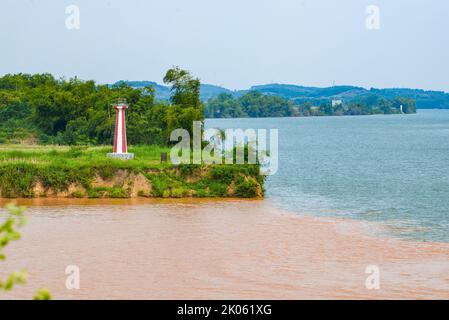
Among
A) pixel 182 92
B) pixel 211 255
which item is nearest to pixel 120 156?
pixel 182 92

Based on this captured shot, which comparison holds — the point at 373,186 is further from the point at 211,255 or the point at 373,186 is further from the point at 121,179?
the point at 211,255

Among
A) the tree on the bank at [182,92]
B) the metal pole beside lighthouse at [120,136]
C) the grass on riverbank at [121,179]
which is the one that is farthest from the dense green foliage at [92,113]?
the grass on riverbank at [121,179]

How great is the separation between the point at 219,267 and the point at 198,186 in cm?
1297

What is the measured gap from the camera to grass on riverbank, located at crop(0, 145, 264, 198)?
3538cm

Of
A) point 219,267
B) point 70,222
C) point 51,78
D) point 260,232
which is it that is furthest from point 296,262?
point 51,78

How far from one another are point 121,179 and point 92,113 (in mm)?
16728

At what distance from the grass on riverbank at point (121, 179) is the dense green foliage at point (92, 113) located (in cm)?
929

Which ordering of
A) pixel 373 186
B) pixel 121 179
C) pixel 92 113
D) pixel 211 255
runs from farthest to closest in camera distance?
1. pixel 92 113
2. pixel 373 186
3. pixel 121 179
4. pixel 211 255

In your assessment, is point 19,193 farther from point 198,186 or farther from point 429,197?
point 429,197

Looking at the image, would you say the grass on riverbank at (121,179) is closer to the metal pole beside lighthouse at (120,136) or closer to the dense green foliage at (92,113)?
the metal pole beside lighthouse at (120,136)

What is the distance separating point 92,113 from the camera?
5147 centimetres

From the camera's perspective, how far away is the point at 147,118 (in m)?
50.7

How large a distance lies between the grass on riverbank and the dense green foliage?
929 cm

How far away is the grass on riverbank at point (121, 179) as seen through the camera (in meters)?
35.4
